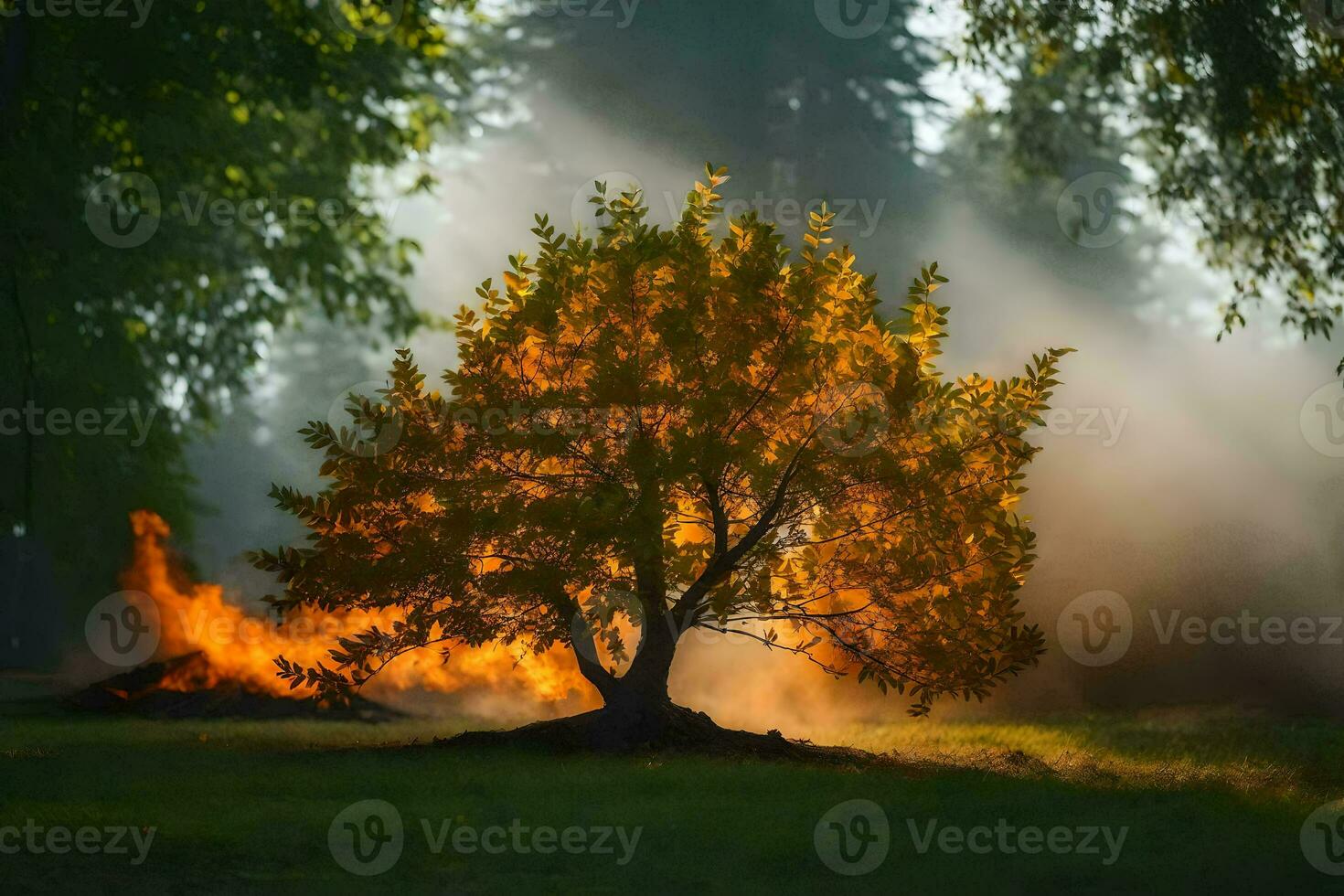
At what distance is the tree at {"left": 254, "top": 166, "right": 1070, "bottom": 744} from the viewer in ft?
41.9

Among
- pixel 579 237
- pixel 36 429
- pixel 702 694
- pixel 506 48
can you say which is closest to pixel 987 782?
pixel 579 237

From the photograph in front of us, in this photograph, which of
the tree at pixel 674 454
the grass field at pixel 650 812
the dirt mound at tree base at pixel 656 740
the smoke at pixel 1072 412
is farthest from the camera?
the smoke at pixel 1072 412

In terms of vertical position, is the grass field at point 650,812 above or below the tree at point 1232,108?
below

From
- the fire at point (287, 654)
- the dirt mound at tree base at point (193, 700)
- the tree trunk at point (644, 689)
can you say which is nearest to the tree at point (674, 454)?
the tree trunk at point (644, 689)

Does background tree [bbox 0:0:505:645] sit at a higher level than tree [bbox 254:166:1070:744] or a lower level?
higher

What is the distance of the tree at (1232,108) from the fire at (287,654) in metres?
9.00

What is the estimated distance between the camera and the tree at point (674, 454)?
12.8 m

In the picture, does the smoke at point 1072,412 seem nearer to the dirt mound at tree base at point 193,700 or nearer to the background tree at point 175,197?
the dirt mound at tree base at point 193,700

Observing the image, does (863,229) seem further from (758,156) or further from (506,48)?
(506,48)

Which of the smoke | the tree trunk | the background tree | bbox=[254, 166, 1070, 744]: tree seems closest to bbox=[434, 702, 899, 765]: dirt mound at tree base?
the tree trunk

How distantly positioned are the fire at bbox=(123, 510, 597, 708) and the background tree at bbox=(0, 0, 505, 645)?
2.56 meters

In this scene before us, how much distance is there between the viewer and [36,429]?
1886 centimetres

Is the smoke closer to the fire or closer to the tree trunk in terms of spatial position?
the fire

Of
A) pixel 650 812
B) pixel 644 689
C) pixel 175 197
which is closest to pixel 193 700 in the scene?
pixel 175 197
